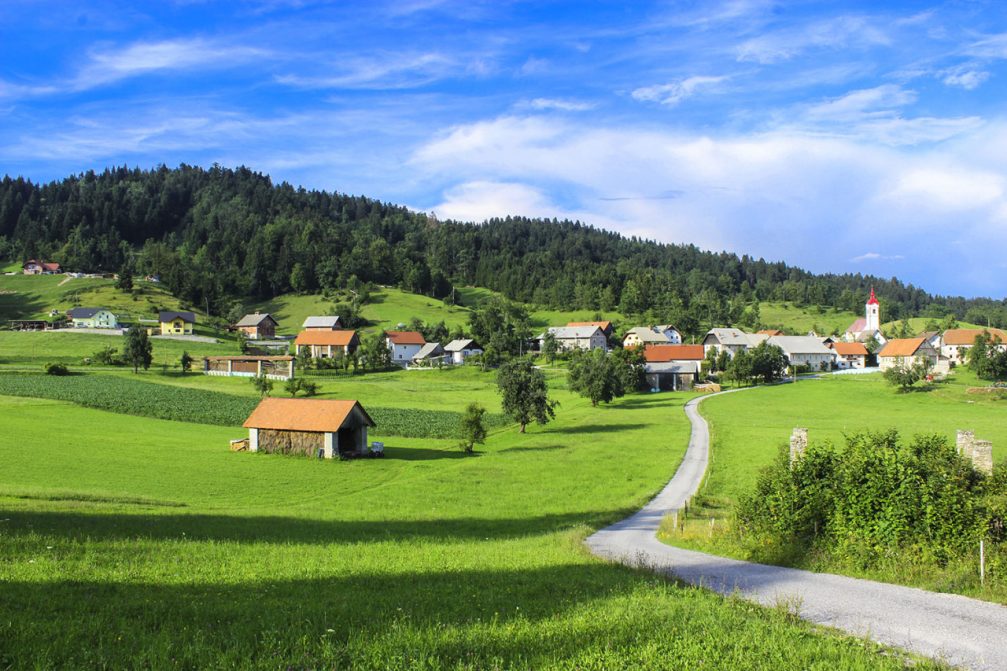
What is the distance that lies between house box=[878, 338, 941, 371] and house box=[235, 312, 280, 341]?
447 ft

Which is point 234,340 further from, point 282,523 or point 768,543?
point 768,543

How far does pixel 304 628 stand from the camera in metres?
10.4

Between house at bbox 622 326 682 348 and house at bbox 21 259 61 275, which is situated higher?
house at bbox 21 259 61 275

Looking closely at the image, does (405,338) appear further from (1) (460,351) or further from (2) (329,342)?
(2) (329,342)

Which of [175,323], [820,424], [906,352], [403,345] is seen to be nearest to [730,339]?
[906,352]

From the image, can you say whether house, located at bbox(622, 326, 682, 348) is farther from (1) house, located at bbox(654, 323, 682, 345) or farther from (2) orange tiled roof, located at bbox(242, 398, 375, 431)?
(2) orange tiled roof, located at bbox(242, 398, 375, 431)

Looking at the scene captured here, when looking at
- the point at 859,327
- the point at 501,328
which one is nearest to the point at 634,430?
the point at 501,328

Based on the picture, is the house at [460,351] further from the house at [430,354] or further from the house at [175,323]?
the house at [175,323]

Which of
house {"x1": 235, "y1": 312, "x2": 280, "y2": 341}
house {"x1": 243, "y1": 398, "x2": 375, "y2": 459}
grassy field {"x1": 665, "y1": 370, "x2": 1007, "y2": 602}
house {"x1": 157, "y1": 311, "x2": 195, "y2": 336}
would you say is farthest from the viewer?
house {"x1": 235, "y1": 312, "x2": 280, "y2": 341}

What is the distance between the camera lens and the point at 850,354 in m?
150

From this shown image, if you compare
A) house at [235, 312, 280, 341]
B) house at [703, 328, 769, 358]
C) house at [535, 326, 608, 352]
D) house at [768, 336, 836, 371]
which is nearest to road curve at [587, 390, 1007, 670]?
house at [768, 336, 836, 371]

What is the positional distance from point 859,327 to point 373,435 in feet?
590

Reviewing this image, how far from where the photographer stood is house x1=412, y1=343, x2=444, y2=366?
134 metres

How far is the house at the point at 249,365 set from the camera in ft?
357
